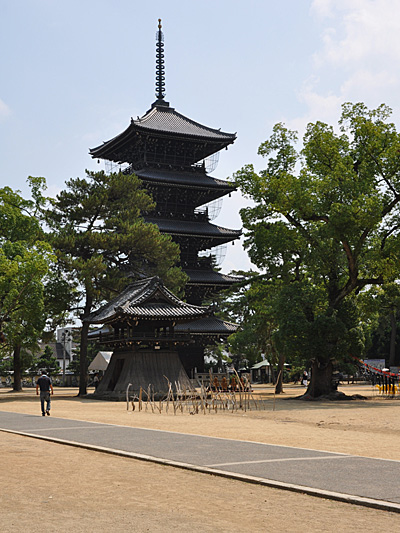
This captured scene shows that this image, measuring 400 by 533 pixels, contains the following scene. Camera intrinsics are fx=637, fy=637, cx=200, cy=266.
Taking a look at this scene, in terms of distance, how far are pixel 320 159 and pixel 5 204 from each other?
754 inches

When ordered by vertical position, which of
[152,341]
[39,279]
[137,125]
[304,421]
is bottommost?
[304,421]

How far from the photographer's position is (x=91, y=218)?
40812 millimetres

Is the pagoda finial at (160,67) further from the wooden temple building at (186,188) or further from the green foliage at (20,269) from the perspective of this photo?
the green foliage at (20,269)

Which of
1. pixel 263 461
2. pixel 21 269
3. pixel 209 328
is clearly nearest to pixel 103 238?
pixel 21 269

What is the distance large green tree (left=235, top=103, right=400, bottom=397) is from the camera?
30781 mm

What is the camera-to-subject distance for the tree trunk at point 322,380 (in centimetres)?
3284

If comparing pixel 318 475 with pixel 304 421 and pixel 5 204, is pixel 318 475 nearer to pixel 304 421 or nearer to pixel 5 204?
pixel 304 421

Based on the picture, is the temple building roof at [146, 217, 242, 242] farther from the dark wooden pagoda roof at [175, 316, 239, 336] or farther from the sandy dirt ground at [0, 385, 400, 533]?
the sandy dirt ground at [0, 385, 400, 533]

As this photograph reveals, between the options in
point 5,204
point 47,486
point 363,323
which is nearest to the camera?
point 47,486

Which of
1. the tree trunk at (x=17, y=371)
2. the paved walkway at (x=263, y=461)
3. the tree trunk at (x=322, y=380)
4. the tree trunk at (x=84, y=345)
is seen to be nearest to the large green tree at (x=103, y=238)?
the tree trunk at (x=84, y=345)

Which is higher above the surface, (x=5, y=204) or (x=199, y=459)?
(x=5, y=204)

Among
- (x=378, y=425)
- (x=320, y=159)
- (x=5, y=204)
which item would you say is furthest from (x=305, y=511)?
(x=5, y=204)

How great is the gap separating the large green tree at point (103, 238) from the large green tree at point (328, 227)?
8841 mm

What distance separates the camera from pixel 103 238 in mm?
38812
